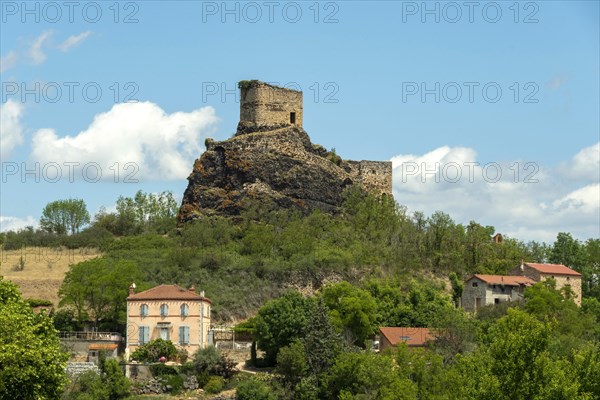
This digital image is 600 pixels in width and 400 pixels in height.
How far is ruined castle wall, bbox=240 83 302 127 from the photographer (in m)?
92.5

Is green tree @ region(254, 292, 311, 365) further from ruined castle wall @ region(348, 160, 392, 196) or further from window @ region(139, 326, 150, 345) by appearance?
ruined castle wall @ region(348, 160, 392, 196)

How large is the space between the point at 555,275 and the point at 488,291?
680 centimetres

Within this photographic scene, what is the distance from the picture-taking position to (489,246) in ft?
308

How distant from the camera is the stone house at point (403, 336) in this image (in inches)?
2856

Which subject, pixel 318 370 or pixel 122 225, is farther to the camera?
pixel 122 225

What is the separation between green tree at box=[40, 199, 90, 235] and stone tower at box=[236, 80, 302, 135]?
1095 inches

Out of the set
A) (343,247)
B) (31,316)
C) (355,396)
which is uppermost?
(343,247)

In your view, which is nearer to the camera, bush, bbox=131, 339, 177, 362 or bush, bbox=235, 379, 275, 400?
bush, bbox=235, 379, 275, 400

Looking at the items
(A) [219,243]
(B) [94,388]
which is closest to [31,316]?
(B) [94,388]

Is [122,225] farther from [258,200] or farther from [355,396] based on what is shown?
[355,396]

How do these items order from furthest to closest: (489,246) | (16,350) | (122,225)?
1. (122,225)
2. (489,246)
3. (16,350)

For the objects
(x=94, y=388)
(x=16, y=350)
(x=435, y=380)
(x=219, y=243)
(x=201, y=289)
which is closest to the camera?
(x=16, y=350)

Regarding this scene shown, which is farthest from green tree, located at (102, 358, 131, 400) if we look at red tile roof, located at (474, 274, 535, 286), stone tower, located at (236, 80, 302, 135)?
stone tower, located at (236, 80, 302, 135)

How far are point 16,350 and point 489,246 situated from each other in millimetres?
56228
